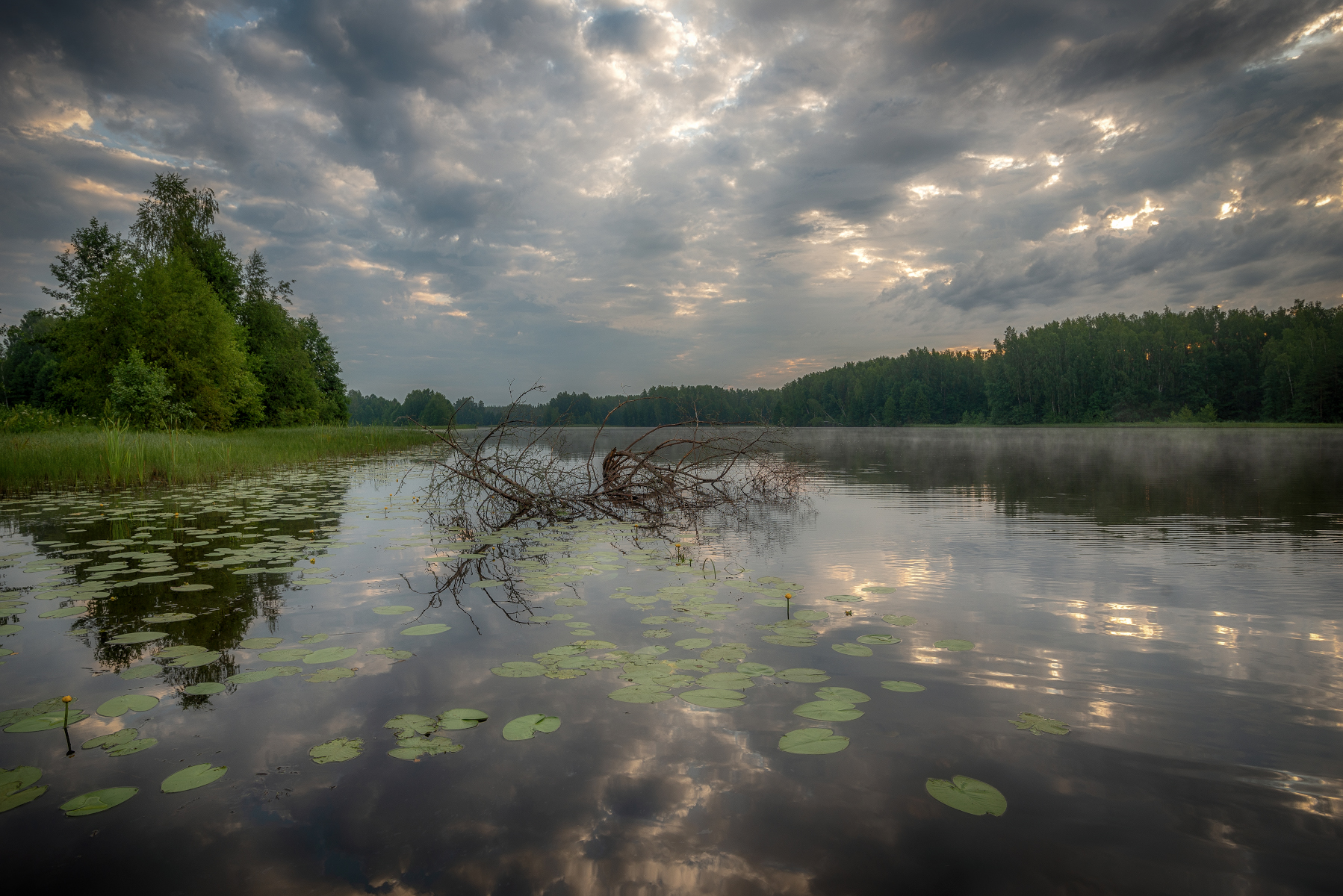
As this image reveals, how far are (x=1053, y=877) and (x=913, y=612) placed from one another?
261cm

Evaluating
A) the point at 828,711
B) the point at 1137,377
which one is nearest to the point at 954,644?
the point at 828,711

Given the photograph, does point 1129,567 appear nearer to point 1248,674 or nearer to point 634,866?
point 1248,674

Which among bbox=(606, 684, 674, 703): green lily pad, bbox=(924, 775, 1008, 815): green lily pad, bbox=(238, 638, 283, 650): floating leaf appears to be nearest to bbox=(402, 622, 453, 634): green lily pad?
bbox=(238, 638, 283, 650): floating leaf

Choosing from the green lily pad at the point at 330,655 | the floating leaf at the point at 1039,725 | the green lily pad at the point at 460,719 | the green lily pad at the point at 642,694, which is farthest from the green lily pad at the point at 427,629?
the floating leaf at the point at 1039,725

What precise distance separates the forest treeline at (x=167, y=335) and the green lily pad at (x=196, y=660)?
19.4 metres

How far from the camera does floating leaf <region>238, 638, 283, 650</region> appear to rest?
11.3 feet

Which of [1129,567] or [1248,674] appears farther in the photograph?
[1129,567]

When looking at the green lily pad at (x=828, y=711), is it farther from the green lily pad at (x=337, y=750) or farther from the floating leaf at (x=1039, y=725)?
the green lily pad at (x=337, y=750)

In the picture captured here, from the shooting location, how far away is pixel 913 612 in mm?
4250

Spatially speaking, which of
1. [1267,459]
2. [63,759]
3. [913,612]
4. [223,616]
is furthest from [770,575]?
[1267,459]

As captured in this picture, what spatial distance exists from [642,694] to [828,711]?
847 millimetres

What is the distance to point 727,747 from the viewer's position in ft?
7.87

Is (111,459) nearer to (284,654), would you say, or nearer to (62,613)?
(62,613)

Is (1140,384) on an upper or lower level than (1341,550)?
upper
